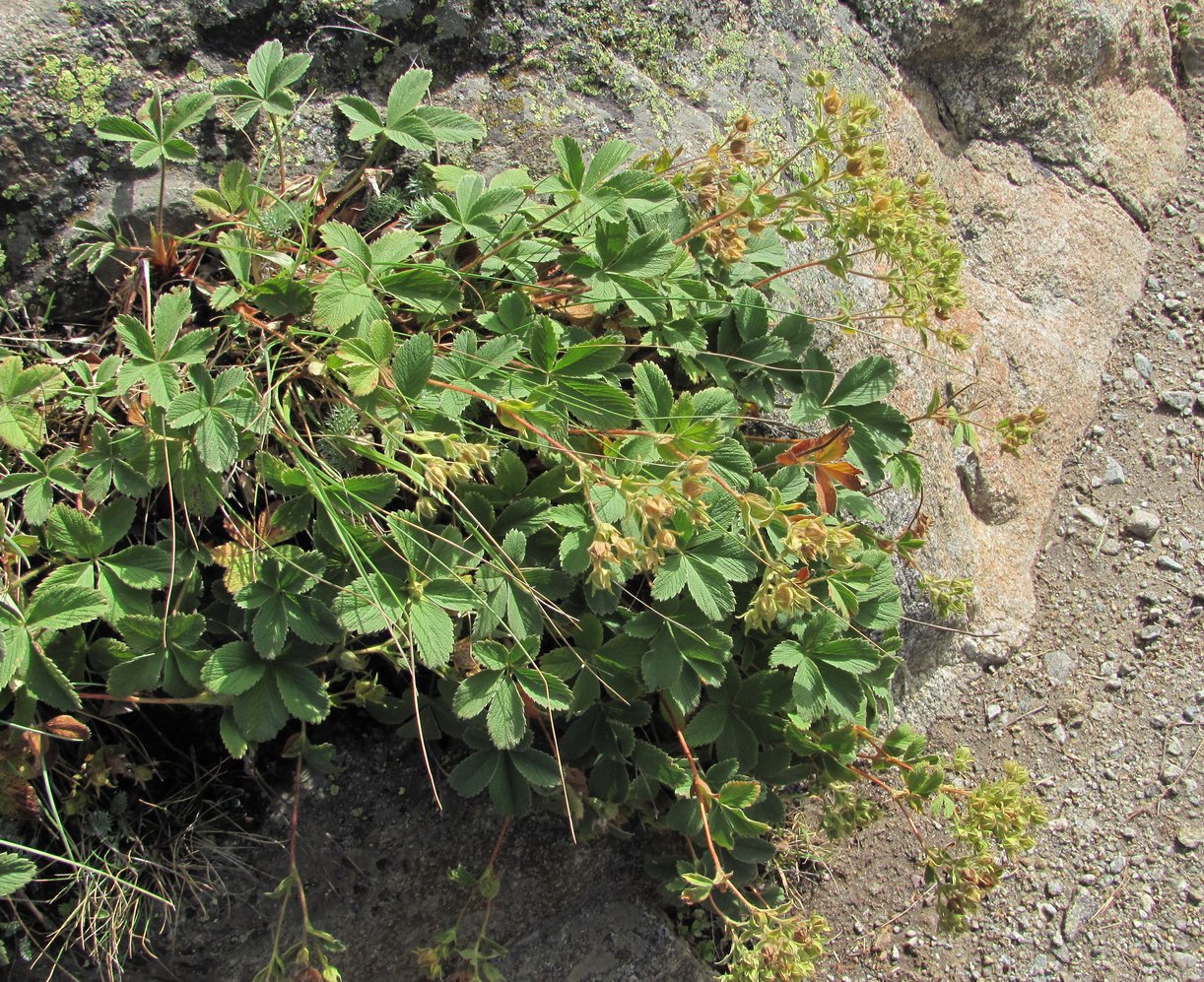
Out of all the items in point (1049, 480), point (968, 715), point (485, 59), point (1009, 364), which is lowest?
point (968, 715)

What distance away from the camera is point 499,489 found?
226 cm

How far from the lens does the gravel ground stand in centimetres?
305

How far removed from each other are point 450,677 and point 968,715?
6.61 ft

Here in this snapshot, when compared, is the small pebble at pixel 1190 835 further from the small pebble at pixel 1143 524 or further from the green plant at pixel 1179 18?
the green plant at pixel 1179 18

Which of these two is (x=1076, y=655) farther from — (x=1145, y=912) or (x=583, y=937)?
(x=583, y=937)

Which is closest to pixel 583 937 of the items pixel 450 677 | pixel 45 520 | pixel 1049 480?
pixel 450 677

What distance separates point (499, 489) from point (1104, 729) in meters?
2.44

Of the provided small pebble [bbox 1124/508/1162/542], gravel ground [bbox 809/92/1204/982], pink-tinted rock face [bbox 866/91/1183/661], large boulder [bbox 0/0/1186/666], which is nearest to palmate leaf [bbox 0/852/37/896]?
large boulder [bbox 0/0/1186/666]

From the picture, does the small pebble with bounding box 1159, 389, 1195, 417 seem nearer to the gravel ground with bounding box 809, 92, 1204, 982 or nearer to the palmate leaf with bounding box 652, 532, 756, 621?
the gravel ground with bounding box 809, 92, 1204, 982

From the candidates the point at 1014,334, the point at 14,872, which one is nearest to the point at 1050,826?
the point at 1014,334

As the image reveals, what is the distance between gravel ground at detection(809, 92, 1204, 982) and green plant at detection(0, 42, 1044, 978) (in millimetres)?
716

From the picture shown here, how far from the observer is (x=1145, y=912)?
312 cm

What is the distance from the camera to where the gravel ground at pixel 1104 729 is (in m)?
3.05

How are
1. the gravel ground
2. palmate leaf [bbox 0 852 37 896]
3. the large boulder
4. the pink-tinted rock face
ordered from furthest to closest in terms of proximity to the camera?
1. the pink-tinted rock face
2. the gravel ground
3. the large boulder
4. palmate leaf [bbox 0 852 37 896]
